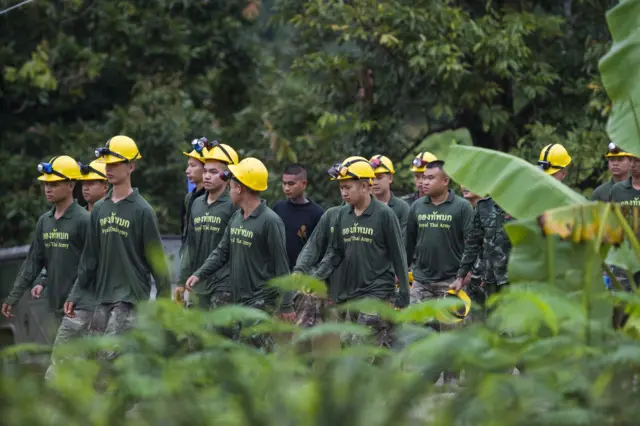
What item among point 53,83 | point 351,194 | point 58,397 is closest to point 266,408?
point 58,397

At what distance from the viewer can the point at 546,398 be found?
4.75 meters

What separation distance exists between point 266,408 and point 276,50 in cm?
2752

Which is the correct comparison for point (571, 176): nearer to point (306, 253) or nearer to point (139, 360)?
point (306, 253)

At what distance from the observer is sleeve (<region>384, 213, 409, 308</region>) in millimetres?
12336

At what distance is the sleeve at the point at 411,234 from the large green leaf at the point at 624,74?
6.22 metres

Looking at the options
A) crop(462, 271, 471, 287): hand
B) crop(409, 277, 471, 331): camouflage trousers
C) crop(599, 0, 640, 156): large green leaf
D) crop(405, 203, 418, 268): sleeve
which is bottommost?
crop(409, 277, 471, 331): camouflage trousers

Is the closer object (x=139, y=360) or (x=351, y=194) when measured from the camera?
(x=139, y=360)

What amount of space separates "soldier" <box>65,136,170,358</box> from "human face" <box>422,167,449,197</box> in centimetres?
345

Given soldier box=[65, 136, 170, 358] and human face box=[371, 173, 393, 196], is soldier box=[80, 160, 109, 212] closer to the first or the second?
soldier box=[65, 136, 170, 358]

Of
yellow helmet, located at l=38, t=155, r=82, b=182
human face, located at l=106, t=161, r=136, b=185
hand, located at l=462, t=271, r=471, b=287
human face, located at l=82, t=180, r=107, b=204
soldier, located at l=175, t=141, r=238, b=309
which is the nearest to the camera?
human face, located at l=106, t=161, r=136, b=185

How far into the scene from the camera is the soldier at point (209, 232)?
12594mm

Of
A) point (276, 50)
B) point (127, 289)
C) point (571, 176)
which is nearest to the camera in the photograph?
point (127, 289)

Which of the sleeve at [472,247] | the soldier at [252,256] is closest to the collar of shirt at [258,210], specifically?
the soldier at [252,256]

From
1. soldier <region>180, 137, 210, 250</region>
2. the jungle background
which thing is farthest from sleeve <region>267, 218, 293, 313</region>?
the jungle background
